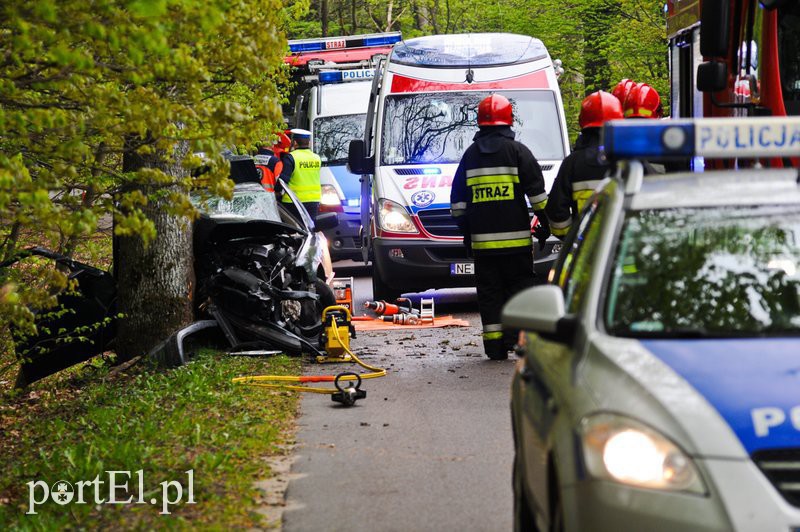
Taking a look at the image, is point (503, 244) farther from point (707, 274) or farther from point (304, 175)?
point (304, 175)

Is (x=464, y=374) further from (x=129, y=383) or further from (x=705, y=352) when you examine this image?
A: (x=705, y=352)

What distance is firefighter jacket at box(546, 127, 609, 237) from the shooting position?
1016cm

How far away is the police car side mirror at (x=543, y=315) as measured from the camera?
4.35 meters

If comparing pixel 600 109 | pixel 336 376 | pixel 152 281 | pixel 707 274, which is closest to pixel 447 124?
pixel 152 281

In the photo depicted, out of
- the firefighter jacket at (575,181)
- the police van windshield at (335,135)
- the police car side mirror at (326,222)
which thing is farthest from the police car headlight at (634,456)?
the police van windshield at (335,135)

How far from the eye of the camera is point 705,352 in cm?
411

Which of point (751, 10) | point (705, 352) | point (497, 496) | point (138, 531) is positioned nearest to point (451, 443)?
point (497, 496)

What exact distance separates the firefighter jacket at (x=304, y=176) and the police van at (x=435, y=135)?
1956mm

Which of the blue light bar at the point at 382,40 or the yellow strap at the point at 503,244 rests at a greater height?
the blue light bar at the point at 382,40

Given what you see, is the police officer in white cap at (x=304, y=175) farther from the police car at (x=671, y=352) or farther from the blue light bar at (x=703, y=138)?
the blue light bar at (x=703, y=138)

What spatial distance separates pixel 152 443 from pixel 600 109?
168 inches

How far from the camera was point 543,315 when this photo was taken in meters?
4.39

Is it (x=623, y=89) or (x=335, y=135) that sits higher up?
(x=623, y=89)

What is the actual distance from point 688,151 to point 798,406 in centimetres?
111
